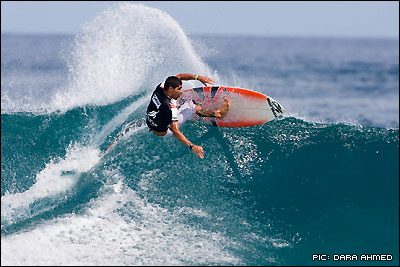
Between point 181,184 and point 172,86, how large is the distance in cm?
163

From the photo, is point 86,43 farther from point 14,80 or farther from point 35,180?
point 35,180

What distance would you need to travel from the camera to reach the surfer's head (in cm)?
691

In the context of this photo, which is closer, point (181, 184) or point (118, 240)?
point (118, 240)

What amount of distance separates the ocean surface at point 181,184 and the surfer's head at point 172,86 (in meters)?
1.15

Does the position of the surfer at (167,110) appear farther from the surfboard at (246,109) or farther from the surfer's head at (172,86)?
the surfboard at (246,109)

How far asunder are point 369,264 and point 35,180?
18.4ft

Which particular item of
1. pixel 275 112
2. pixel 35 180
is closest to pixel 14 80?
pixel 35 180

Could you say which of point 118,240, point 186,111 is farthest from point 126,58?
point 118,240

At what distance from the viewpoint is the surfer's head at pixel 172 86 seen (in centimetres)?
→ 691

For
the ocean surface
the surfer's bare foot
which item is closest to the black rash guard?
the ocean surface

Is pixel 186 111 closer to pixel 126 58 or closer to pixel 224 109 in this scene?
pixel 224 109

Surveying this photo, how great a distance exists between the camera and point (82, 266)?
5.25 meters

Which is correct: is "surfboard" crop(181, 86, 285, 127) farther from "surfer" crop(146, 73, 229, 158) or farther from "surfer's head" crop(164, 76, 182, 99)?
"surfer's head" crop(164, 76, 182, 99)

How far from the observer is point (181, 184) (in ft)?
23.1
